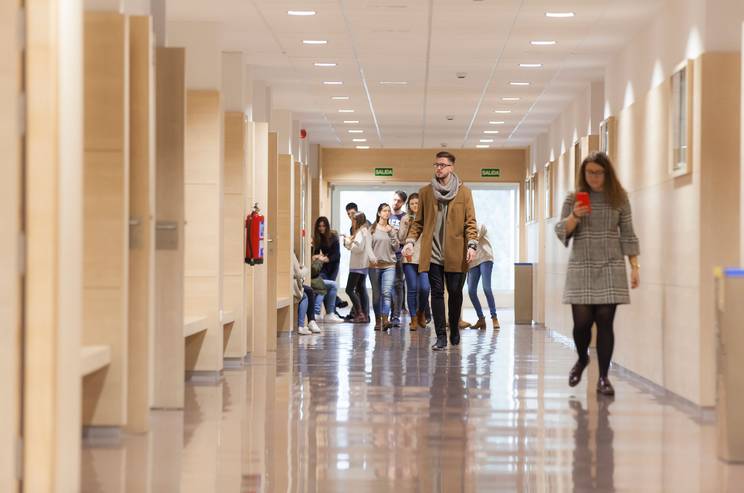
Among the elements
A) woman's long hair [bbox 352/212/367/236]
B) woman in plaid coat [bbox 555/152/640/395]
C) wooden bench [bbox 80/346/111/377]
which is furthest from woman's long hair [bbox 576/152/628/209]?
woman's long hair [bbox 352/212/367/236]

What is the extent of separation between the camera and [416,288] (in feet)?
49.9

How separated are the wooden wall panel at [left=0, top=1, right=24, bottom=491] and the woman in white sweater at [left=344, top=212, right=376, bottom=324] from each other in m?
12.7

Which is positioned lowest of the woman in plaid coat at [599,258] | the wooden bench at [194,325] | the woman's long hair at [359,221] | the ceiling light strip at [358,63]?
the wooden bench at [194,325]

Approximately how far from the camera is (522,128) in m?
20.4

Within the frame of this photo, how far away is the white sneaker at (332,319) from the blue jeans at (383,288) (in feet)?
4.63

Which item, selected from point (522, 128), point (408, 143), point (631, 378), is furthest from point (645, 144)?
point (408, 143)

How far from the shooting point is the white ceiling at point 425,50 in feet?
33.7

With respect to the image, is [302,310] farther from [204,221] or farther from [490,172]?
[490,172]

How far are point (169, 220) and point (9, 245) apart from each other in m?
2.99

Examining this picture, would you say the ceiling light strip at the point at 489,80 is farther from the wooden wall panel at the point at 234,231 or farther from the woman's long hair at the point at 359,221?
the wooden wall panel at the point at 234,231

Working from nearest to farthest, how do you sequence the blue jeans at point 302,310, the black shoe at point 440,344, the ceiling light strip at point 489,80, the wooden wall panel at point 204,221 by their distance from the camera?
1. the wooden wall panel at point 204,221
2. the ceiling light strip at point 489,80
3. the black shoe at point 440,344
4. the blue jeans at point 302,310

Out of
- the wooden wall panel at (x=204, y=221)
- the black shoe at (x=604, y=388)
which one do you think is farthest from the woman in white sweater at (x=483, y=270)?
the black shoe at (x=604, y=388)

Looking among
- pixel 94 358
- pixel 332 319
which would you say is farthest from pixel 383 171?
pixel 94 358

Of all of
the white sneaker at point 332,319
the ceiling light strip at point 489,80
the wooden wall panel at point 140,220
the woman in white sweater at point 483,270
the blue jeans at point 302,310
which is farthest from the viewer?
the white sneaker at point 332,319
